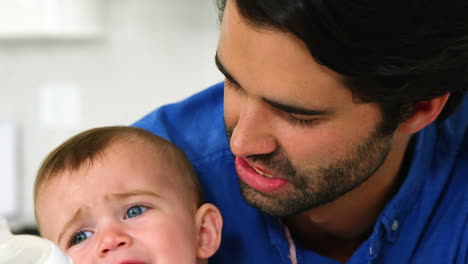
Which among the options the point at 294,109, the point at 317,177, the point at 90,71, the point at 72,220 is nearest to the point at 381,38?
the point at 294,109

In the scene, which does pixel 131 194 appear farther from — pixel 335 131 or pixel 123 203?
pixel 335 131

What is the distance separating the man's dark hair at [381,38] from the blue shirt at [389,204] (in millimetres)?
243

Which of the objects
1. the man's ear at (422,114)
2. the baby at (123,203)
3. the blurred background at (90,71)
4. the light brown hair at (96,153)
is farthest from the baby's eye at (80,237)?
the blurred background at (90,71)

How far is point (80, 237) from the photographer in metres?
1.09

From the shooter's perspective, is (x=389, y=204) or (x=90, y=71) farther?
(x=90, y=71)

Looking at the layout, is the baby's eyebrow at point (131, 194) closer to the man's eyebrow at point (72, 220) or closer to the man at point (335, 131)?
the man's eyebrow at point (72, 220)

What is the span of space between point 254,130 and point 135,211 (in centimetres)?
25

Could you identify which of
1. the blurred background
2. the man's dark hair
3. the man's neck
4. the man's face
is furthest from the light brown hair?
the blurred background

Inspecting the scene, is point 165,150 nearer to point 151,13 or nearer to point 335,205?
point 335,205

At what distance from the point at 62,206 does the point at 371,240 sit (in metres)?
0.56

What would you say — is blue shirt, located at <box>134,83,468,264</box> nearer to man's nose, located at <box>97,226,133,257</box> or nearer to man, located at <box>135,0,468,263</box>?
man, located at <box>135,0,468,263</box>

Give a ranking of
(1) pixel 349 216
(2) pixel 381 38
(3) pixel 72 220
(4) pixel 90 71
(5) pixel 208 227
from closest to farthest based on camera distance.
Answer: (2) pixel 381 38 → (3) pixel 72 220 → (5) pixel 208 227 → (1) pixel 349 216 → (4) pixel 90 71

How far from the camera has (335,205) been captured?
1286mm

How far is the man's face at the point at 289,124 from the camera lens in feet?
3.18
